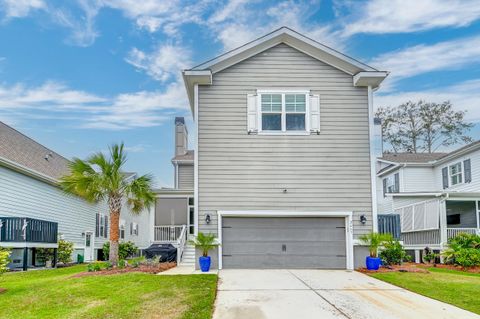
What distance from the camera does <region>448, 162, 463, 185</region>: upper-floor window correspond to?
2409 cm

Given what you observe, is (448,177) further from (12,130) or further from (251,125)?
(12,130)

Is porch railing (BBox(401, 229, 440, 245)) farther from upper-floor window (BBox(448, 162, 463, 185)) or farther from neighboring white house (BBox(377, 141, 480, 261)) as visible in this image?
upper-floor window (BBox(448, 162, 463, 185))

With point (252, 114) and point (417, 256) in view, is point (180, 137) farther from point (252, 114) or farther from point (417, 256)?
point (417, 256)

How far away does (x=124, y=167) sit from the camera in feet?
45.5

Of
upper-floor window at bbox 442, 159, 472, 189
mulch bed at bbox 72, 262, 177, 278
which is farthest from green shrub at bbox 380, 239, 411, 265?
upper-floor window at bbox 442, 159, 472, 189

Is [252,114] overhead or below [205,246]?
overhead

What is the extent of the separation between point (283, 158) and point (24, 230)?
9.03 metres

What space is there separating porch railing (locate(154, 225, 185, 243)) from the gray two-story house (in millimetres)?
8075

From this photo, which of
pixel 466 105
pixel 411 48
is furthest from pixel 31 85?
pixel 466 105

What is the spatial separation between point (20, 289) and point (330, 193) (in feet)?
28.9

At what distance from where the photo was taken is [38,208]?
721 inches

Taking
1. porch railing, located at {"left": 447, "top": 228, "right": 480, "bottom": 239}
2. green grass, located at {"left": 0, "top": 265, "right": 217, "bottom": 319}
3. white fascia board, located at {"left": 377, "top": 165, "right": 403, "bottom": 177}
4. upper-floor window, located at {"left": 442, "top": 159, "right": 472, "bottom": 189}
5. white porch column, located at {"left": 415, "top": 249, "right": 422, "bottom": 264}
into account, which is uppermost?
white fascia board, located at {"left": 377, "top": 165, "right": 403, "bottom": 177}

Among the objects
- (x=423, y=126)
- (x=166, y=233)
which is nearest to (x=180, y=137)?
(x=166, y=233)

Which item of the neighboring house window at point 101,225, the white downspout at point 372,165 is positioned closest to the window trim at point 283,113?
the white downspout at point 372,165
